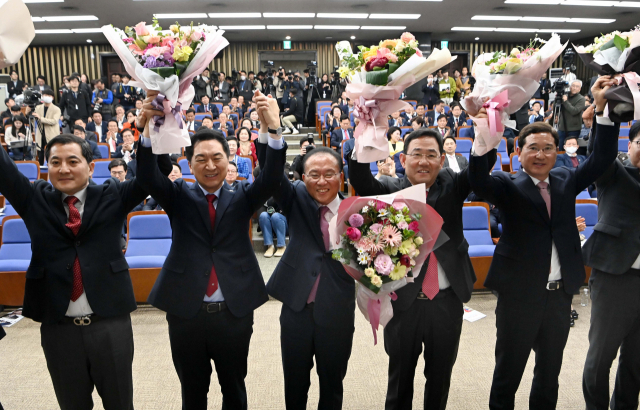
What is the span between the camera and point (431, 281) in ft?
5.89

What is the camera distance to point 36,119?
6.72 metres

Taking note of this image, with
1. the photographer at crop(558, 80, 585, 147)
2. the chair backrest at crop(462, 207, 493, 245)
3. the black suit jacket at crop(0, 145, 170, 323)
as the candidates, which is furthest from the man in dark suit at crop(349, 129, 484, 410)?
the photographer at crop(558, 80, 585, 147)

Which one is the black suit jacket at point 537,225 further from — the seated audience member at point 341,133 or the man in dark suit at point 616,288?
the seated audience member at point 341,133

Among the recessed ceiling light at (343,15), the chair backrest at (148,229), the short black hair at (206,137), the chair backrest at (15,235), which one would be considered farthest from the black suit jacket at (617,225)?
the recessed ceiling light at (343,15)

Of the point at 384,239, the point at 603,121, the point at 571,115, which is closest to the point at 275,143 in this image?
the point at 384,239

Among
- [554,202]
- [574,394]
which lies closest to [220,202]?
[554,202]

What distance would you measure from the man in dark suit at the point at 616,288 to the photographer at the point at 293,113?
829 cm

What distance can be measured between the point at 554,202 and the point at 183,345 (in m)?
1.67

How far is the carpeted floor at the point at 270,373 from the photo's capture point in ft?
7.82

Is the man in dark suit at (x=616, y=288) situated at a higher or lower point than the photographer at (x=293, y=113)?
lower

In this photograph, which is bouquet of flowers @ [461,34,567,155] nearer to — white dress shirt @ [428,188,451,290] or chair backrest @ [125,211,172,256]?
white dress shirt @ [428,188,451,290]

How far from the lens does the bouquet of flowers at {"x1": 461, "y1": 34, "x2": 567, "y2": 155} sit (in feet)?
5.45

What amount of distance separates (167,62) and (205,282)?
0.84 meters

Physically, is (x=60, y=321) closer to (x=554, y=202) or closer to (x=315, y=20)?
(x=554, y=202)
